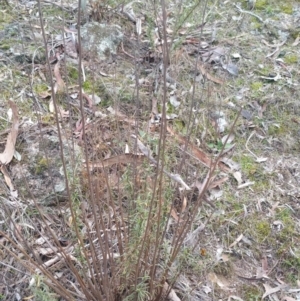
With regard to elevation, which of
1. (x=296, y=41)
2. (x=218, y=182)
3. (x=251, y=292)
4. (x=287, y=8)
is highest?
(x=287, y=8)

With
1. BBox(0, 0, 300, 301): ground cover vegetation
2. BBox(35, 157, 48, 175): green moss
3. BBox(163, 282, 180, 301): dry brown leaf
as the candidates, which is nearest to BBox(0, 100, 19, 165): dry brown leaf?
BBox(0, 0, 300, 301): ground cover vegetation

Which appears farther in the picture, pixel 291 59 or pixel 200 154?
pixel 291 59

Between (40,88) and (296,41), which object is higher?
(296,41)

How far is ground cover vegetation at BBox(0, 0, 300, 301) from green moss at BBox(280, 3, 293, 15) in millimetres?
54

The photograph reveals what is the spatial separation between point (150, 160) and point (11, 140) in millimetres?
814

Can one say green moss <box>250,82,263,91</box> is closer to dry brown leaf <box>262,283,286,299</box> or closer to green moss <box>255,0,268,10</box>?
green moss <box>255,0,268,10</box>

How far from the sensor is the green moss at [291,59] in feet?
9.43

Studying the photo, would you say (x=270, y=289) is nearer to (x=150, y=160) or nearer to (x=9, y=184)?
(x=150, y=160)

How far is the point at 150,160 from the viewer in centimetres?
155

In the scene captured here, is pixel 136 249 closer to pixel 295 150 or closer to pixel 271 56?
pixel 295 150

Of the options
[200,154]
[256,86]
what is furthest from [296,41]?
[200,154]

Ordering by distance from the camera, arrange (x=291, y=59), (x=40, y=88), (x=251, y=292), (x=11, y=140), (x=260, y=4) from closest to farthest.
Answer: (x=251, y=292) → (x=11, y=140) → (x=40, y=88) → (x=291, y=59) → (x=260, y=4)

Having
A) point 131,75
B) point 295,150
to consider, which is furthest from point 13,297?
point 295,150

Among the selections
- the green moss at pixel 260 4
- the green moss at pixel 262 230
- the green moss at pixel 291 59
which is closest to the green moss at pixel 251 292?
the green moss at pixel 262 230
